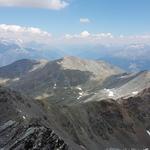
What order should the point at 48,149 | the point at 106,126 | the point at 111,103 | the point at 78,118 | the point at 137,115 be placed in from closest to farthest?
the point at 48,149, the point at 78,118, the point at 106,126, the point at 111,103, the point at 137,115

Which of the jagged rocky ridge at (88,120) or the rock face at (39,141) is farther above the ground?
the rock face at (39,141)

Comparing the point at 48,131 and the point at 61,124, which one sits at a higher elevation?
the point at 48,131

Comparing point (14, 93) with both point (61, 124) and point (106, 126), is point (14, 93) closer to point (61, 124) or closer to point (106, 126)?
point (61, 124)

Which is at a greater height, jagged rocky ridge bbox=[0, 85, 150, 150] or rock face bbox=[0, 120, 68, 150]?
rock face bbox=[0, 120, 68, 150]

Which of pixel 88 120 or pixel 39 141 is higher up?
pixel 39 141

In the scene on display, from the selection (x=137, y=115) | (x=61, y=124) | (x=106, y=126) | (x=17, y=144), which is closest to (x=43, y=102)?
(x=61, y=124)

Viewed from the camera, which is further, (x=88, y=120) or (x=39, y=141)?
(x=88, y=120)

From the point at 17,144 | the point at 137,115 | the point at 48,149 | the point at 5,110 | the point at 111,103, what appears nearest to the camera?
the point at 48,149

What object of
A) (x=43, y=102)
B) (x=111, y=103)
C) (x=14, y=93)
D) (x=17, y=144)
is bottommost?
(x=111, y=103)

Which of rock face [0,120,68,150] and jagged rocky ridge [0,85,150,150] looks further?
jagged rocky ridge [0,85,150,150]

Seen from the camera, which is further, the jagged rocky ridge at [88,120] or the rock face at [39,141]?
the jagged rocky ridge at [88,120]

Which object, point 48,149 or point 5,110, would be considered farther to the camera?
point 5,110
